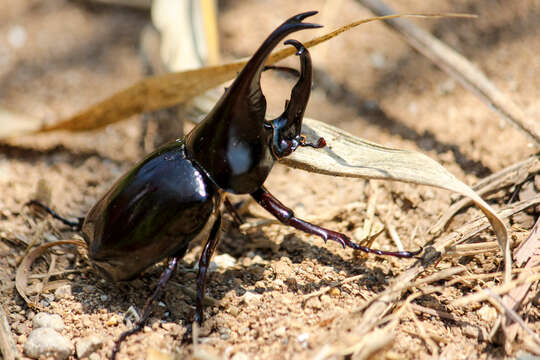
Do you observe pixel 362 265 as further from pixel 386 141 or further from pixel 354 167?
pixel 386 141

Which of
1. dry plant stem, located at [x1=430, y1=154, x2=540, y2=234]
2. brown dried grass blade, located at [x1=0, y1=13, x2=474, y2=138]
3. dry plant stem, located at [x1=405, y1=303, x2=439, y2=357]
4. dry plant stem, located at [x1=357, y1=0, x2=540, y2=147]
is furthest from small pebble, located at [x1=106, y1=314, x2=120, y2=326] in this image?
dry plant stem, located at [x1=357, y1=0, x2=540, y2=147]

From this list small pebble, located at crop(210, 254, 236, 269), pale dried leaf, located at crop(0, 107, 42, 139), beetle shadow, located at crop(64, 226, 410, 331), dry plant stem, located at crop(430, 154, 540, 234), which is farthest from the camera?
pale dried leaf, located at crop(0, 107, 42, 139)

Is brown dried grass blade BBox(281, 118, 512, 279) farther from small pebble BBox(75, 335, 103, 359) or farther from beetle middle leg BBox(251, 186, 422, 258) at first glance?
small pebble BBox(75, 335, 103, 359)

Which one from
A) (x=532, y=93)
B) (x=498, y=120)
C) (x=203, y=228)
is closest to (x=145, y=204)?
(x=203, y=228)

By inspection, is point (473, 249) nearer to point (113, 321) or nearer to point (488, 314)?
point (488, 314)

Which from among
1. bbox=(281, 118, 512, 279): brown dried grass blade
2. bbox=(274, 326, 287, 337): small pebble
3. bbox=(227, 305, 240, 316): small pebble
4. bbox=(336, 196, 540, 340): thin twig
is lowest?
bbox=(227, 305, 240, 316): small pebble

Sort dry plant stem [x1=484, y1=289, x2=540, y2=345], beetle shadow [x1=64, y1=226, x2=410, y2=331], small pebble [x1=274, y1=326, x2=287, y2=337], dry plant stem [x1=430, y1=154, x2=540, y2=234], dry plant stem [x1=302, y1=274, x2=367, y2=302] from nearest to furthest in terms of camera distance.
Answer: dry plant stem [x1=484, y1=289, x2=540, y2=345] → small pebble [x1=274, y1=326, x2=287, y2=337] → dry plant stem [x1=302, y1=274, x2=367, y2=302] → beetle shadow [x1=64, y1=226, x2=410, y2=331] → dry plant stem [x1=430, y1=154, x2=540, y2=234]

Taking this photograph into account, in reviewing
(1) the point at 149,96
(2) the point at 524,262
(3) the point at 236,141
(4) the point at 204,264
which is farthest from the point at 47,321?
(2) the point at 524,262
